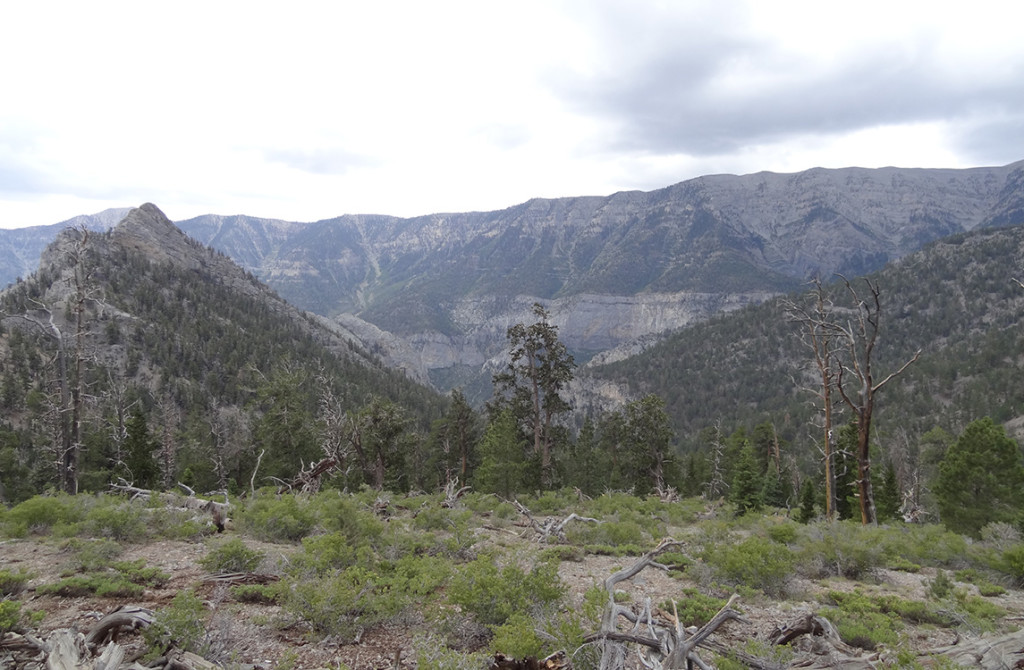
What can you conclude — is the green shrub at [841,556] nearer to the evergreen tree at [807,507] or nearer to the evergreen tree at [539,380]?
the evergreen tree at [807,507]

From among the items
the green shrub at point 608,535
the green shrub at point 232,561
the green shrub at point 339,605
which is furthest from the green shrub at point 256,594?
the green shrub at point 608,535

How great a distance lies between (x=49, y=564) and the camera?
8781 mm

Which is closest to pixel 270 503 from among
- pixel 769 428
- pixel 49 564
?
pixel 49 564

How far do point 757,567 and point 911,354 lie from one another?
585 feet

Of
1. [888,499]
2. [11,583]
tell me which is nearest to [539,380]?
[11,583]

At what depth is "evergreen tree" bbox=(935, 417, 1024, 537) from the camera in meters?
18.9

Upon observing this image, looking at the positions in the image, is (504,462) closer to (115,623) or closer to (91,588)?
(91,588)

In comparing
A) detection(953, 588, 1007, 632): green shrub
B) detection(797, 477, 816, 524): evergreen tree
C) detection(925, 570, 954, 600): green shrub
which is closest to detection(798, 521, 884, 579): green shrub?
detection(925, 570, 954, 600): green shrub

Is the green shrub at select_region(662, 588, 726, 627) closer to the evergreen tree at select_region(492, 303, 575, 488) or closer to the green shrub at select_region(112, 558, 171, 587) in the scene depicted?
the green shrub at select_region(112, 558, 171, 587)

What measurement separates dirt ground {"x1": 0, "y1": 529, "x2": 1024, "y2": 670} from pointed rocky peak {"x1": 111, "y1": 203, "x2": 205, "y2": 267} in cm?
14871

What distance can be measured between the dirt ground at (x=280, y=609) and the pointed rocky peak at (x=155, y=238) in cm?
14871

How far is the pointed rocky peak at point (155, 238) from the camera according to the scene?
132750mm

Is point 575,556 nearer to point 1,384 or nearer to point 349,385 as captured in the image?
point 1,384

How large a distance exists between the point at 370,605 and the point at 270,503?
806 cm
